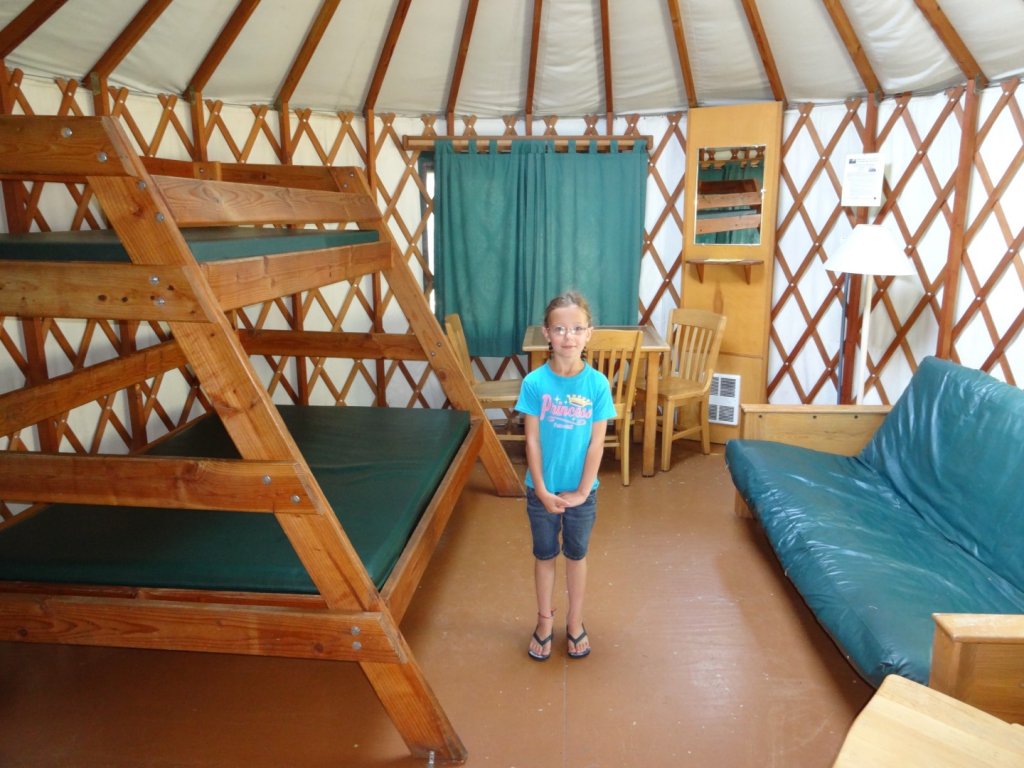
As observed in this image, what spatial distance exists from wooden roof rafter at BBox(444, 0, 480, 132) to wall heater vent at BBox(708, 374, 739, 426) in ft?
6.62

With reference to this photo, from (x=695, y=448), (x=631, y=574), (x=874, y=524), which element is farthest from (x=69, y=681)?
(x=695, y=448)

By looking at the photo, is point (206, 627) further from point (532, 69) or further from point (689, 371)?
point (532, 69)

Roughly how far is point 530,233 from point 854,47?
5.73ft

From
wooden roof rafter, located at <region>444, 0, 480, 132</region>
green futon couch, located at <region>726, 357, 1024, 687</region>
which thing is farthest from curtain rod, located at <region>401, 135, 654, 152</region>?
green futon couch, located at <region>726, 357, 1024, 687</region>

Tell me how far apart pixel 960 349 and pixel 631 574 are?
2.02 meters

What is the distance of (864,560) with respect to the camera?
203 centimetres

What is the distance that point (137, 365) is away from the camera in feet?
8.77

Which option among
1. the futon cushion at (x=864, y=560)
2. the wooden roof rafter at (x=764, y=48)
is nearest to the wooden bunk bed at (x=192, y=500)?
the futon cushion at (x=864, y=560)

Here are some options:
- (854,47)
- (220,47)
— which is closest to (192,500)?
(220,47)

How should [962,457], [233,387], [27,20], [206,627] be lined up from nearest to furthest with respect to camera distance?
[233,387]
[206,627]
[962,457]
[27,20]

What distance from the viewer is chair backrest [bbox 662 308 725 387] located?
3.79 meters

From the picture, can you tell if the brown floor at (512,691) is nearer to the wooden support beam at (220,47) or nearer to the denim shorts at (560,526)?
the denim shorts at (560,526)

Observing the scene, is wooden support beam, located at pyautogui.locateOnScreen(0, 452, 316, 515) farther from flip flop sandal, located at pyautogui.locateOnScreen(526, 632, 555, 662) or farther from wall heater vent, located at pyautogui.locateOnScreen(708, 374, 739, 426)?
wall heater vent, located at pyautogui.locateOnScreen(708, 374, 739, 426)

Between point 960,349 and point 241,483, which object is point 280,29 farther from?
point 960,349
